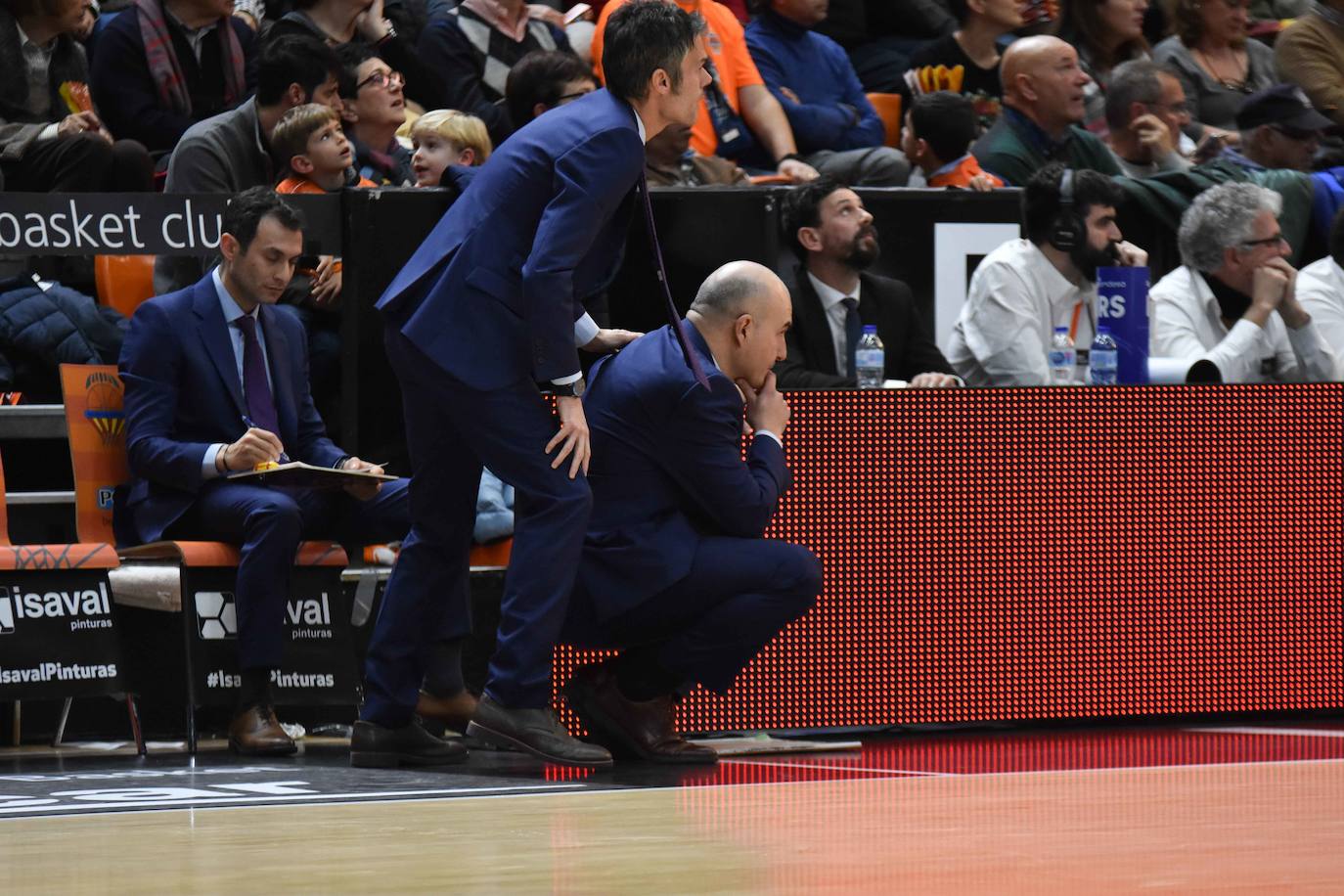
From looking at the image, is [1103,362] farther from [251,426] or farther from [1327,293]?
[251,426]

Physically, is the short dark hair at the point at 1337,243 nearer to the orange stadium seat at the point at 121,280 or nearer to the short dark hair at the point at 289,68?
the short dark hair at the point at 289,68

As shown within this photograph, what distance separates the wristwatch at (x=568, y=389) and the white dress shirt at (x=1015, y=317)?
7.43ft

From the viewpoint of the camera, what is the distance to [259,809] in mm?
4215

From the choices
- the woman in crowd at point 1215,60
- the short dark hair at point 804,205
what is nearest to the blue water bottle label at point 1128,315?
the short dark hair at point 804,205

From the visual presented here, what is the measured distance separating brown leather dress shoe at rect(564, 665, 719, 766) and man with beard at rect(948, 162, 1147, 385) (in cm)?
203

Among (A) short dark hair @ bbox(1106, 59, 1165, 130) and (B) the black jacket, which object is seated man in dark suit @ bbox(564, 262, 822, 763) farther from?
(A) short dark hair @ bbox(1106, 59, 1165, 130)

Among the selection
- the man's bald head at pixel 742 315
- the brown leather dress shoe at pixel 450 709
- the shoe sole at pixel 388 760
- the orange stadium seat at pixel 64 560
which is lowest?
the shoe sole at pixel 388 760

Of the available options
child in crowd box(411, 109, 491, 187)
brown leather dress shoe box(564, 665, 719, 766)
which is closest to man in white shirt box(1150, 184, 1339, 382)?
child in crowd box(411, 109, 491, 187)

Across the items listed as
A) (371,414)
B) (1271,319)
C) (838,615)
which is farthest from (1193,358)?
(371,414)

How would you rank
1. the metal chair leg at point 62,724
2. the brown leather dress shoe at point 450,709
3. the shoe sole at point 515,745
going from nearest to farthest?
the shoe sole at point 515,745 → the brown leather dress shoe at point 450,709 → the metal chair leg at point 62,724

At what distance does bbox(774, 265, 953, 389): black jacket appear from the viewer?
6.60 metres

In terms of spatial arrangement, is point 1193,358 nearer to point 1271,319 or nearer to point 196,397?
point 1271,319

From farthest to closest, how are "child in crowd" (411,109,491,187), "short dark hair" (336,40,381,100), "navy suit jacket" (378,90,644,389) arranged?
"short dark hair" (336,40,381,100), "child in crowd" (411,109,491,187), "navy suit jacket" (378,90,644,389)

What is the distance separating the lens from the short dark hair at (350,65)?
758 centimetres
